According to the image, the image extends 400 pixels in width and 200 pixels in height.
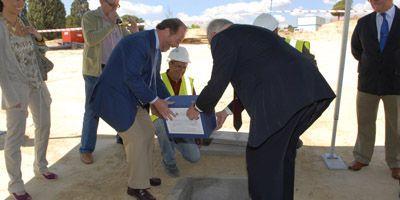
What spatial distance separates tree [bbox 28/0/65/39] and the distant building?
19358 mm

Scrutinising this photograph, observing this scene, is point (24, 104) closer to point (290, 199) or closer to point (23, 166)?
point (23, 166)

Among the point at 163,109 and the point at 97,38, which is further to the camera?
the point at 97,38

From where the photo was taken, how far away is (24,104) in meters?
4.04

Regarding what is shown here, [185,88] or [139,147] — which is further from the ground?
[185,88]

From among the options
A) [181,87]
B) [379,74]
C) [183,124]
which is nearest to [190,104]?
[183,124]

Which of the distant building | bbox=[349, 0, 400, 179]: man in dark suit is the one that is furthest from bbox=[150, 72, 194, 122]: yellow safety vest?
the distant building

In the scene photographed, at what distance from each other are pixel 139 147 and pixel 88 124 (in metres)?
1.46

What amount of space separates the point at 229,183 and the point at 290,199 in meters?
1.17

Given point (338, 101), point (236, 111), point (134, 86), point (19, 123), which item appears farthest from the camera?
point (338, 101)

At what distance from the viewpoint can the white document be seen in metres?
3.97

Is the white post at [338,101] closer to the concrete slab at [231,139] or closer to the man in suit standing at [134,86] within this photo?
the concrete slab at [231,139]

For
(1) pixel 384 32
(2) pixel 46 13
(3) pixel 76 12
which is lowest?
(1) pixel 384 32

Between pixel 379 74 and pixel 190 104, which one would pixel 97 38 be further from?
pixel 379 74

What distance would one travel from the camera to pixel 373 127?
16.1ft
